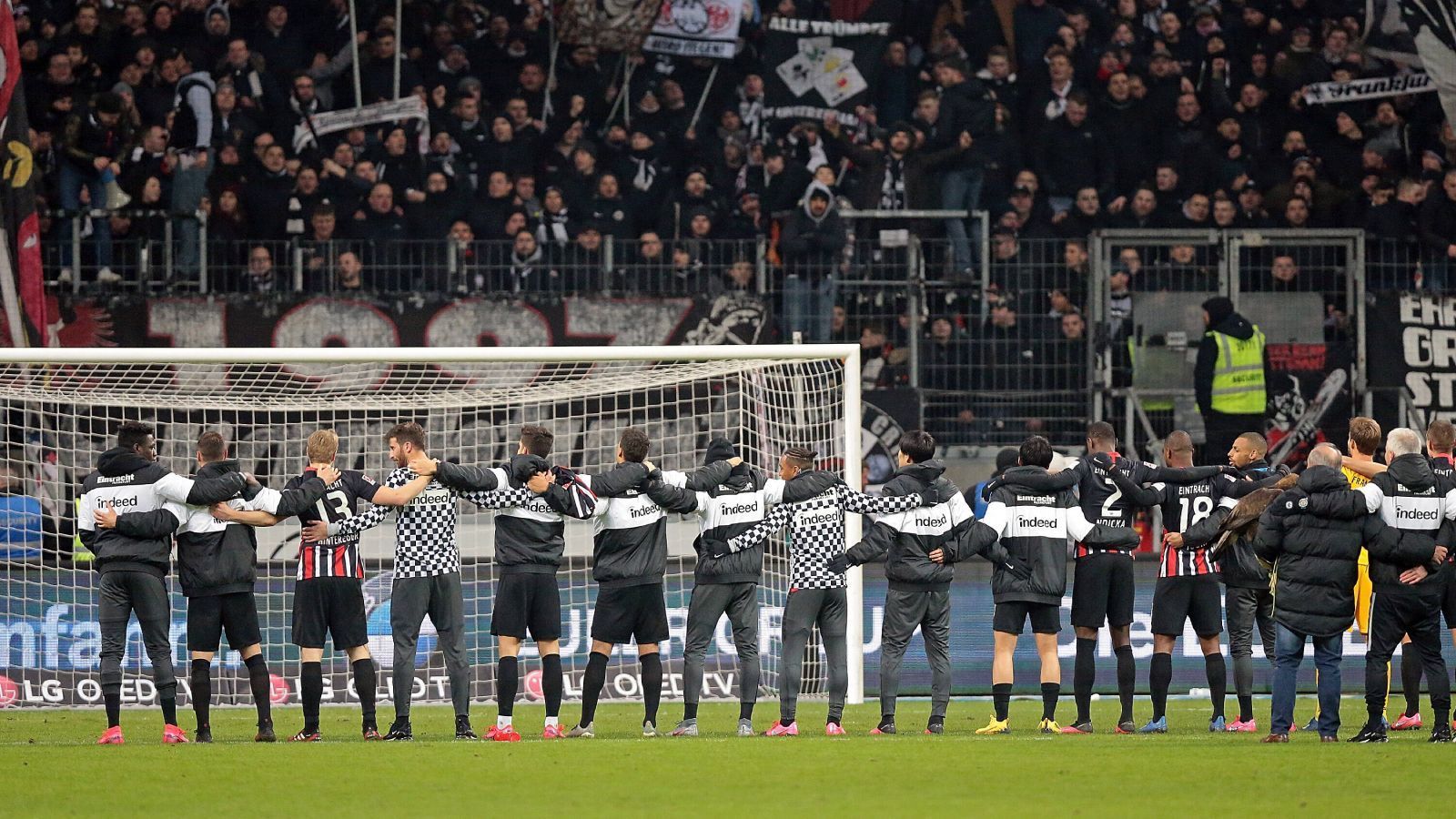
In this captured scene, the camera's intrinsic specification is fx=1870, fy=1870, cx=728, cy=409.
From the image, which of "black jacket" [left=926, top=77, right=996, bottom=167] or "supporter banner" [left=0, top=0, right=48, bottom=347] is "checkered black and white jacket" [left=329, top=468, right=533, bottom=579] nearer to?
"supporter banner" [left=0, top=0, right=48, bottom=347]

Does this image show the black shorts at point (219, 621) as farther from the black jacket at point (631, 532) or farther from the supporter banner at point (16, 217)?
the supporter banner at point (16, 217)

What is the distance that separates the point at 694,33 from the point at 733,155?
191 centimetres

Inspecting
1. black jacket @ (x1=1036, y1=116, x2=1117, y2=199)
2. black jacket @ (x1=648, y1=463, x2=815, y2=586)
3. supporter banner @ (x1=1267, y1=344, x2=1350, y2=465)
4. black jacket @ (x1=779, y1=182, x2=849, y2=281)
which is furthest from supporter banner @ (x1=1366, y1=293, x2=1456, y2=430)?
black jacket @ (x1=648, y1=463, x2=815, y2=586)

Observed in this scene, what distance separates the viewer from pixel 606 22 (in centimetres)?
1981

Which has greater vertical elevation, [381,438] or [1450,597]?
[381,438]

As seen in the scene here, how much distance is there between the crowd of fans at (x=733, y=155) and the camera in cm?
1717

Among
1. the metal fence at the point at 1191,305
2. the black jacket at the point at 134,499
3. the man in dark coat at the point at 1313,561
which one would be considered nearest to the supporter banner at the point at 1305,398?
the metal fence at the point at 1191,305

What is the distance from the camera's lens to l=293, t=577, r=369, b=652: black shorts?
35.8 ft

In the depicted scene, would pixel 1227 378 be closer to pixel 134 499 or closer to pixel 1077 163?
pixel 1077 163

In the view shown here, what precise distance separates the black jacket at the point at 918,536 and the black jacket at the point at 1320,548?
75.1 inches

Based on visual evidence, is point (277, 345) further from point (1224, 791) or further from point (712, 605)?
point (1224, 791)

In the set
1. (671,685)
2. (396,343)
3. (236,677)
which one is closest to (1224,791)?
(671,685)

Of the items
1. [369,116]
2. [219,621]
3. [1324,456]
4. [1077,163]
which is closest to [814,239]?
[1077,163]

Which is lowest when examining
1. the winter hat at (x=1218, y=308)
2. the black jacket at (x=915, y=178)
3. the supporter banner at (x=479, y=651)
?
the supporter banner at (x=479, y=651)
